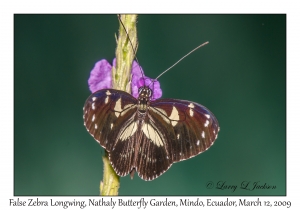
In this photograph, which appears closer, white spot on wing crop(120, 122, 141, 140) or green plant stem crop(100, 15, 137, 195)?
green plant stem crop(100, 15, 137, 195)

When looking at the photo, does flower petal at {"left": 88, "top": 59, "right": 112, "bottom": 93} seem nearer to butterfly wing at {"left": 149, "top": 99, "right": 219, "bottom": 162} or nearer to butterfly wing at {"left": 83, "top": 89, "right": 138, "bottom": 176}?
butterfly wing at {"left": 83, "top": 89, "right": 138, "bottom": 176}

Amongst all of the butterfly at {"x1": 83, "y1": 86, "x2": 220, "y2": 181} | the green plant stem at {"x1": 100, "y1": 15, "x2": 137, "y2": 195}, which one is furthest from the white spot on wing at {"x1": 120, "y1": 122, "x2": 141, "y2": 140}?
the green plant stem at {"x1": 100, "y1": 15, "x2": 137, "y2": 195}

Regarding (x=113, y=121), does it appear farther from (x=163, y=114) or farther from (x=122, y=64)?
(x=122, y=64)

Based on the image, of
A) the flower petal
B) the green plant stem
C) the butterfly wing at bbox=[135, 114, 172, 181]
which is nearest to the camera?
the green plant stem

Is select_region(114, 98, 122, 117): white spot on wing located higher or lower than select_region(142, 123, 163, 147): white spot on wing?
higher

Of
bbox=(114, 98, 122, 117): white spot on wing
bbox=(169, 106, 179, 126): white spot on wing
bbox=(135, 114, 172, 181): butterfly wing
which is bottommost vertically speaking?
bbox=(135, 114, 172, 181): butterfly wing

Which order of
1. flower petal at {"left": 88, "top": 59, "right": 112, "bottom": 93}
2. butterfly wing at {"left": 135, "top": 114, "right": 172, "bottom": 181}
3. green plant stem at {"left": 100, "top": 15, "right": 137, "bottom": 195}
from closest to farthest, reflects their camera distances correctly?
green plant stem at {"left": 100, "top": 15, "right": 137, "bottom": 195}, flower petal at {"left": 88, "top": 59, "right": 112, "bottom": 93}, butterfly wing at {"left": 135, "top": 114, "right": 172, "bottom": 181}
